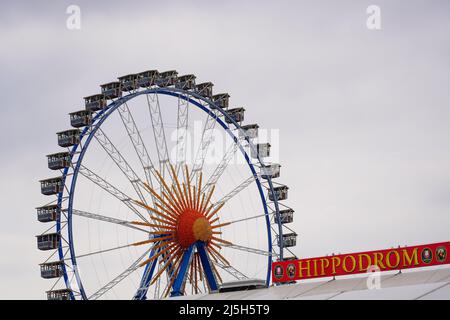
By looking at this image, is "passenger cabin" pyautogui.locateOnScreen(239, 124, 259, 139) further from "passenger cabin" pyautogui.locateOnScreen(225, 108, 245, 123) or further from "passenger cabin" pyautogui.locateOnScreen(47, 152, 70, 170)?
"passenger cabin" pyautogui.locateOnScreen(47, 152, 70, 170)

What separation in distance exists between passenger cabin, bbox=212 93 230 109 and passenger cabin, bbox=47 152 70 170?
1319cm

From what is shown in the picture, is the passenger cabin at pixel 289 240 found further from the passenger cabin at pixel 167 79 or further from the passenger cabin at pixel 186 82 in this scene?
the passenger cabin at pixel 167 79

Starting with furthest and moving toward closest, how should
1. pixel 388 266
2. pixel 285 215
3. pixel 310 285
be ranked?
pixel 285 215
pixel 388 266
pixel 310 285

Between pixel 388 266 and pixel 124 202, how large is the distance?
627 inches

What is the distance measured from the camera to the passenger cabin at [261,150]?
57.9 metres

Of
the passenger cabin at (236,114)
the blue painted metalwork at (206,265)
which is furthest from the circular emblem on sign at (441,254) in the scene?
the passenger cabin at (236,114)

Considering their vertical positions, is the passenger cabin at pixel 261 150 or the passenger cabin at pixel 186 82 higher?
the passenger cabin at pixel 186 82

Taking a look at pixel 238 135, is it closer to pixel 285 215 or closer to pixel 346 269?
pixel 285 215

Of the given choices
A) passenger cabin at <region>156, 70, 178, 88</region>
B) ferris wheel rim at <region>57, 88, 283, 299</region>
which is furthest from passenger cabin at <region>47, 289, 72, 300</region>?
passenger cabin at <region>156, 70, 178, 88</region>

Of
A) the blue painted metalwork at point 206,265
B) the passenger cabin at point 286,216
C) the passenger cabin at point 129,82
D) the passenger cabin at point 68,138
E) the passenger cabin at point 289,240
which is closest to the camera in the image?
the passenger cabin at point 68,138

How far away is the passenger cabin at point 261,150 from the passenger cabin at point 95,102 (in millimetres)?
12079

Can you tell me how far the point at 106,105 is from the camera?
164ft

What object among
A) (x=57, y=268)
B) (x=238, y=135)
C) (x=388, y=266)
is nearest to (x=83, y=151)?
(x=57, y=268)

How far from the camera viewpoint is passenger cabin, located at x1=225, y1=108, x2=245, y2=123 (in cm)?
5801
